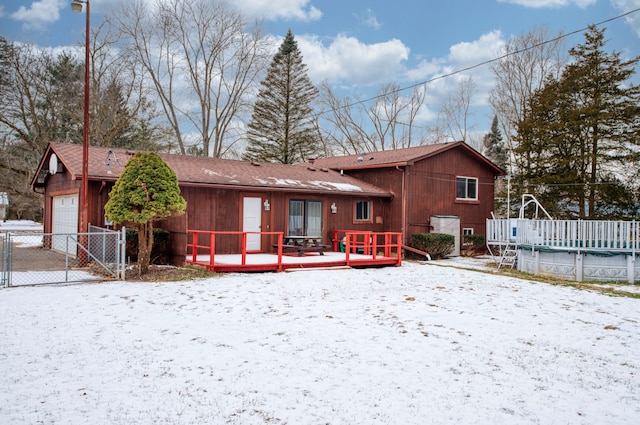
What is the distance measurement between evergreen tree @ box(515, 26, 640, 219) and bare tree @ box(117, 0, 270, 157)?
18.6 m

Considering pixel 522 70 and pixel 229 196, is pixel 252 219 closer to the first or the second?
pixel 229 196

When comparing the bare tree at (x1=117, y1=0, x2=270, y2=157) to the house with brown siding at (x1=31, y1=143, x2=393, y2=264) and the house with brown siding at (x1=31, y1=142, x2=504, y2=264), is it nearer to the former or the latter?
the house with brown siding at (x1=31, y1=142, x2=504, y2=264)

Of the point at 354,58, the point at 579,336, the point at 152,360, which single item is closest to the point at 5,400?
the point at 152,360

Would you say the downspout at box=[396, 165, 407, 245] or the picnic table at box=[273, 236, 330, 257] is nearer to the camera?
the picnic table at box=[273, 236, 330, 257]

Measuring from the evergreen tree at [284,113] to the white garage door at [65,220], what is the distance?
19.6 metres

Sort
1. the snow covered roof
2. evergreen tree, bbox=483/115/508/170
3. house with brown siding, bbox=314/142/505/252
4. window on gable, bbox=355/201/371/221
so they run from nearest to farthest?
1. the snow covered roof
2. house with brown siding, bbox=314/142/505/252
3. window on gable, bbox=355/201/371/221
4. evergreen tree, bbox=483/115/508/170

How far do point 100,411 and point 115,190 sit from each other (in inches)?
310

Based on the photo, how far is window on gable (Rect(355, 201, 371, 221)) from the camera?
18.3 m

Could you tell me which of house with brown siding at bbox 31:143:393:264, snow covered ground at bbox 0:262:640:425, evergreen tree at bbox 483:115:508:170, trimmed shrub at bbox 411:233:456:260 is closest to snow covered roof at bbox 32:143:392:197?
house with brown siding at bbox 31:143:393:264

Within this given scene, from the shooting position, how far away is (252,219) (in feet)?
50.8

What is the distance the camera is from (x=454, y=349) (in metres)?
5.88

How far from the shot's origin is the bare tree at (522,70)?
92.0ft

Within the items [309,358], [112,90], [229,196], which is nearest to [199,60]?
[112,90]

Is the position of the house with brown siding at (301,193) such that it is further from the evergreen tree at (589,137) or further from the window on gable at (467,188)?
the evergreen tree at (589,137)
